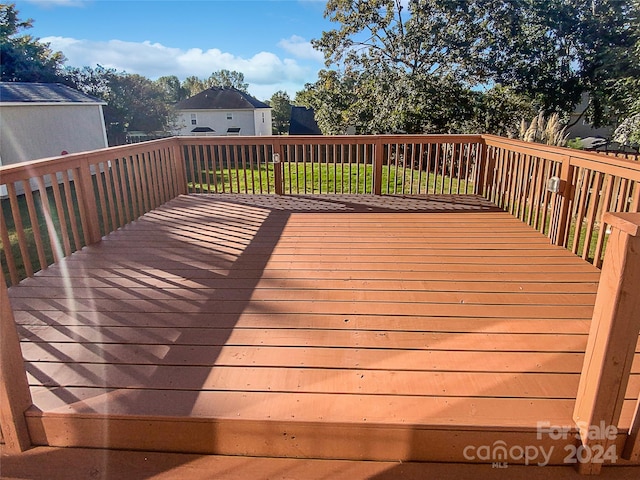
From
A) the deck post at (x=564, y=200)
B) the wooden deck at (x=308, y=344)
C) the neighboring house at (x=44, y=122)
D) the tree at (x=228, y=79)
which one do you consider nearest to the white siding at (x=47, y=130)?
the neighboring house at (x=44, y=122)

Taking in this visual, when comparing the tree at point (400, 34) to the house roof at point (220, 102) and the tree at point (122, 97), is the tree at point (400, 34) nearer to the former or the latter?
the tree at point (122, 97)

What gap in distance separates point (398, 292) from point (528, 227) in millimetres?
2347

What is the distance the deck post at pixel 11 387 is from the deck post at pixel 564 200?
3.86 m

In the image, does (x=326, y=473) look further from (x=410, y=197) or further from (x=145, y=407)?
(x=410, y=197)

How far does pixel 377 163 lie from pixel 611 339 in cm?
453

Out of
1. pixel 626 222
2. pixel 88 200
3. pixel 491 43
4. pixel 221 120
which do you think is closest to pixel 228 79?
pixel 221 120

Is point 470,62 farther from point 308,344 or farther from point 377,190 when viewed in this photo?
point 308,344

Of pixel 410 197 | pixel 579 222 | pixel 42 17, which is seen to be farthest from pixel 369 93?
pixel 42 17

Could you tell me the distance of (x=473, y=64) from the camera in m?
11.7

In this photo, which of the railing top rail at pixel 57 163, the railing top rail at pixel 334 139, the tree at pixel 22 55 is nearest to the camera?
the railing top rail at pixel 57 163

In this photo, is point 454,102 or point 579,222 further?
point 454,102

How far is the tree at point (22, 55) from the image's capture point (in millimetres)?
16406

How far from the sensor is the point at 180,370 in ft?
5.94

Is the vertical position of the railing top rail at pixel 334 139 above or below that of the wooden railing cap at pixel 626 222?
above
